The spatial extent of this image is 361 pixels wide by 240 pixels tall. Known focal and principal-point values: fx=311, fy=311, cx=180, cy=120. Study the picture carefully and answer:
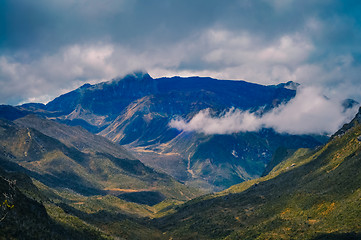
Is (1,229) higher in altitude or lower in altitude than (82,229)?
higher

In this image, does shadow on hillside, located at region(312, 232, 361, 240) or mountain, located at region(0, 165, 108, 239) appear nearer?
mountain, located at region(0, 165, 108, 239)

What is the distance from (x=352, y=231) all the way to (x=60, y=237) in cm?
12739

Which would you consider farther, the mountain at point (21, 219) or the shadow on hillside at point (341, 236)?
the shadow on hillside at point (341, 236)

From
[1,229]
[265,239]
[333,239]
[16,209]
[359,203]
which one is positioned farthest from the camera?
[265,239]

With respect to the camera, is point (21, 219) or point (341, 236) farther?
point (341, 236)

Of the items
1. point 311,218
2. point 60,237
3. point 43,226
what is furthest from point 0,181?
point 311,218

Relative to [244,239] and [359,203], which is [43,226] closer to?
[244,239]

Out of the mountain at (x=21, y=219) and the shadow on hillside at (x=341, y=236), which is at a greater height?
the mountain at (x=21, y=219)

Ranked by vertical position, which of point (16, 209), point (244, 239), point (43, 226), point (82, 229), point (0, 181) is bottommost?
point (244, 239)

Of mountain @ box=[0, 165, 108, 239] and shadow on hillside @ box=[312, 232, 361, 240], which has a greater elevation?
mountain @ box=[0, 165, 108, 239]

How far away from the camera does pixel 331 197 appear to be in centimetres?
19750

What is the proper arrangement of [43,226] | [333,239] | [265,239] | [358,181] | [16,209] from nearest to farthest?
[16,209], [43,226], [333,239], [265,239], [358,181]

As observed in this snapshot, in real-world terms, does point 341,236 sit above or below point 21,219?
below

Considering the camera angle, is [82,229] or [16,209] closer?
[16,209]
